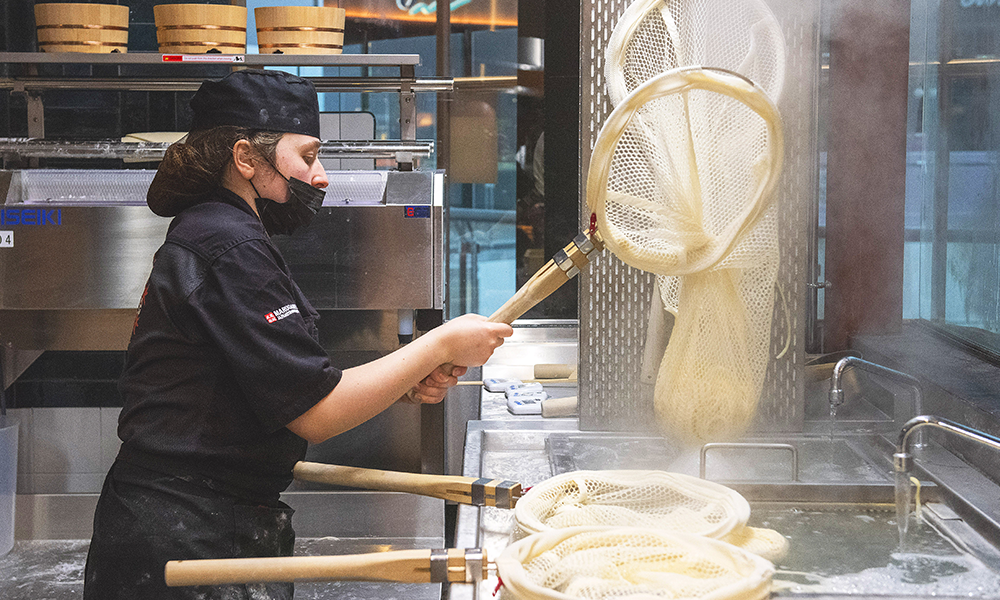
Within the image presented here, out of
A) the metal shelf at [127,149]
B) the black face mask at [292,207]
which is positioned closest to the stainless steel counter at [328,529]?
the metal shelf at [127,149]

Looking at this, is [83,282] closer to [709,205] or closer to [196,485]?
[196,485]

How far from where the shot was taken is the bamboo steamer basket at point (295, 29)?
9.22ft

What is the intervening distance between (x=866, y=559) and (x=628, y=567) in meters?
0.46

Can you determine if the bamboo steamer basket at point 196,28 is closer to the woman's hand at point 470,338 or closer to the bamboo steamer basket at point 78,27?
the bamboo steamer basket at point 78,27

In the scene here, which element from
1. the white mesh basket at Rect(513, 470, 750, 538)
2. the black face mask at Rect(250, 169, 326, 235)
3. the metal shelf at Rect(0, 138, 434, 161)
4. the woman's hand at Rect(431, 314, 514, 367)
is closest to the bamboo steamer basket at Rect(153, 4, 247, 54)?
the metal shelf at Rect(0, 138, 434, 161)

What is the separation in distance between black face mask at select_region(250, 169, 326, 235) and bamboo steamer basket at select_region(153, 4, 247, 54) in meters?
1.33

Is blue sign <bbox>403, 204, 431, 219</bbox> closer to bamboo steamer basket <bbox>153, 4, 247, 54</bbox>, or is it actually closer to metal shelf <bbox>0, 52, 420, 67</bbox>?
metal shelf <bbox>0, 52, 420, 67</bbox>

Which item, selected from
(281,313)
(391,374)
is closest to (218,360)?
(281,313)

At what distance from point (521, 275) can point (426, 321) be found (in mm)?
1010

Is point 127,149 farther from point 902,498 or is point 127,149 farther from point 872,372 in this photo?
point 902,498

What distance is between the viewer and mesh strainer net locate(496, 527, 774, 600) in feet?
3.80

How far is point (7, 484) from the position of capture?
3.11 meters

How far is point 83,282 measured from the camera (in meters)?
2.74

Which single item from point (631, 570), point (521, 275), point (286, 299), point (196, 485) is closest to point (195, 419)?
point (196, 485)
